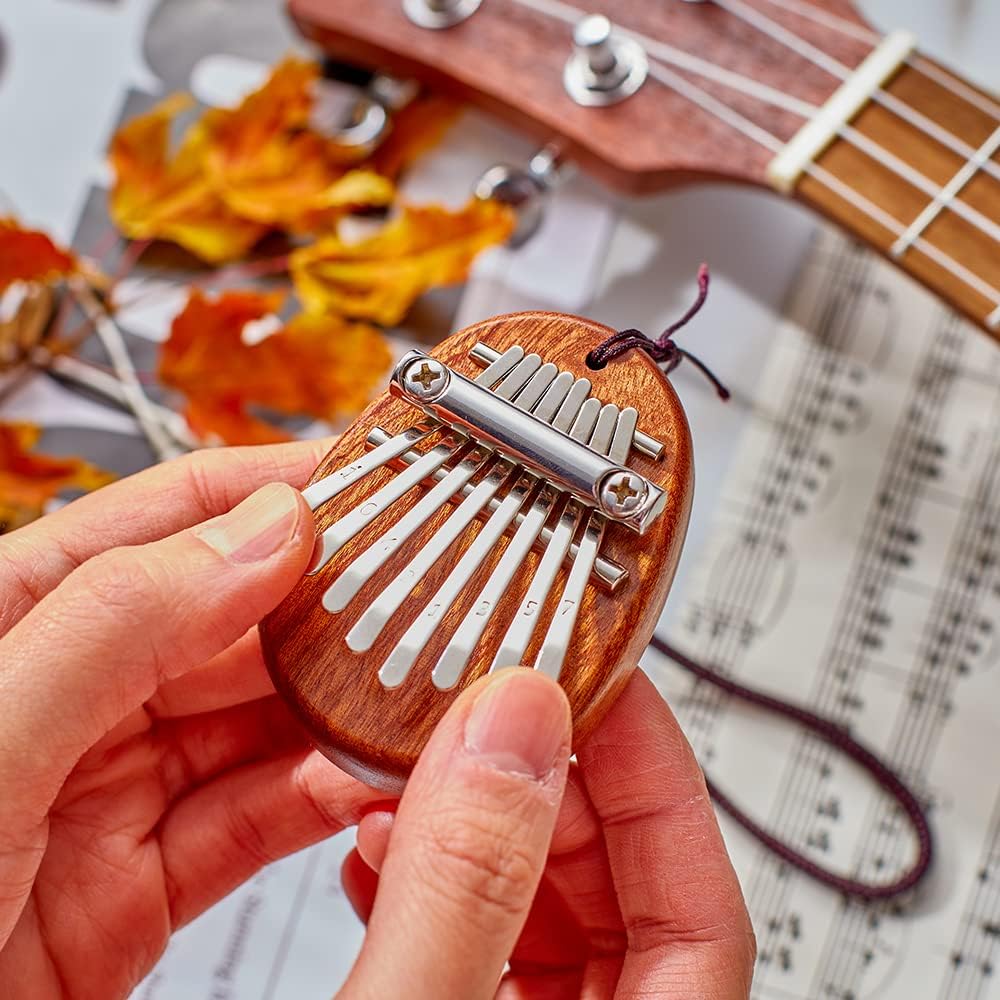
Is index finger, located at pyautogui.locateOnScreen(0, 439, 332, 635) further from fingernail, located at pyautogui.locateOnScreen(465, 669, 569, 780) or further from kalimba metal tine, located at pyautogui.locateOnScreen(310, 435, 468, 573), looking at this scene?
fingernail, located at pyautogui.locateOnScreen(465, 669, 569, 780)

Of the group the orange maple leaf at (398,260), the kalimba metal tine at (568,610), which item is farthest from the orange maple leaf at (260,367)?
the kalimba metal tine at (568,610)

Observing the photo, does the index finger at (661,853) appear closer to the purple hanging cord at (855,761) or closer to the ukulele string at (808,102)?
the purple hanging cord at (855,761)

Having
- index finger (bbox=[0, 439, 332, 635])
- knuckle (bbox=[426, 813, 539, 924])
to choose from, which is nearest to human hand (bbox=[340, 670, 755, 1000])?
knuckle (bbox=[426, 813, 539, 924])

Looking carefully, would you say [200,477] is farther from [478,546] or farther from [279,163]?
[279,163]

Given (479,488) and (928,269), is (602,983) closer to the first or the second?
(479,488)

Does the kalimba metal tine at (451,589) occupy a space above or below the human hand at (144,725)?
above
